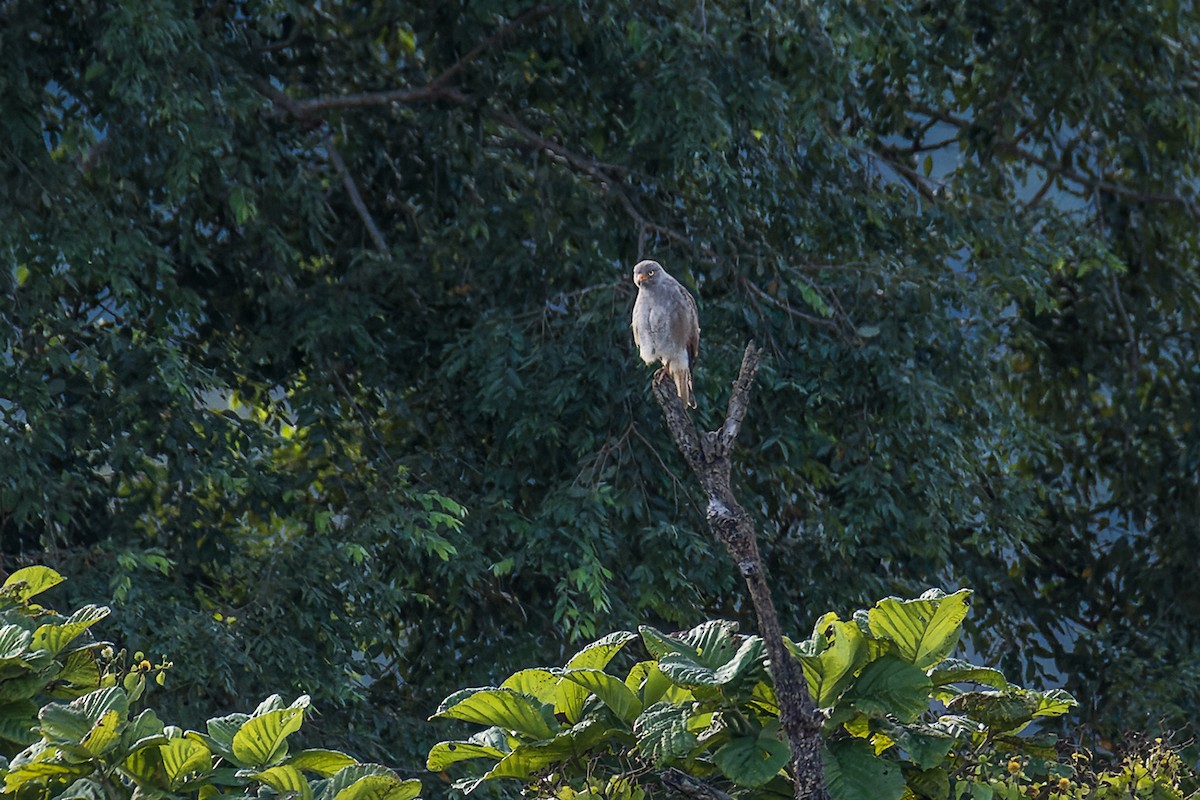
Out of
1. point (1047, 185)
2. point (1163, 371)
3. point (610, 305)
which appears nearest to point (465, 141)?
point (610, 305)

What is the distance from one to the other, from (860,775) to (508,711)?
2.58 ft

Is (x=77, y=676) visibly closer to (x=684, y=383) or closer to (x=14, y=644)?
(x=14, y=644)

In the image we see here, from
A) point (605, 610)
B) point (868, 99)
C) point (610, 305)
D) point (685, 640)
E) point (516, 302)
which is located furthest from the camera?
point (868, 99)

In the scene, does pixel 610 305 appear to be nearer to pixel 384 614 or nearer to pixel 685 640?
pixel 384 614

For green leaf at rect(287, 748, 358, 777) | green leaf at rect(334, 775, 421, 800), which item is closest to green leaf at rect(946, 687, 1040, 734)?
green leaf at rect(334, 775, 421, 800)

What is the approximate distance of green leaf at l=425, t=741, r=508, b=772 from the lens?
372 cm

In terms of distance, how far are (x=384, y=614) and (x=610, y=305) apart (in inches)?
65.7

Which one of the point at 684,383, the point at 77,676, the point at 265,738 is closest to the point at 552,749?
the point at 265,738

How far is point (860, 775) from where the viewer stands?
11.3 ft

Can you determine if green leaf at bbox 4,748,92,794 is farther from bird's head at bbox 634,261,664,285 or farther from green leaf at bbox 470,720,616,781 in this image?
bird's head at bbox 634,261,664,285

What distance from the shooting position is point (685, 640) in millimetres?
3773

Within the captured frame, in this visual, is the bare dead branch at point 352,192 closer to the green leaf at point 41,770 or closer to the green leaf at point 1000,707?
the green leaf at point 41,770

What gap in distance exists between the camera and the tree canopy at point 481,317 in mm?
6898

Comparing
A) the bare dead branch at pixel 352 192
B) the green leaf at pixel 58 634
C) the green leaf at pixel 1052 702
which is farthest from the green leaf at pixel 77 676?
the bare dead branch at pixel 352 192
